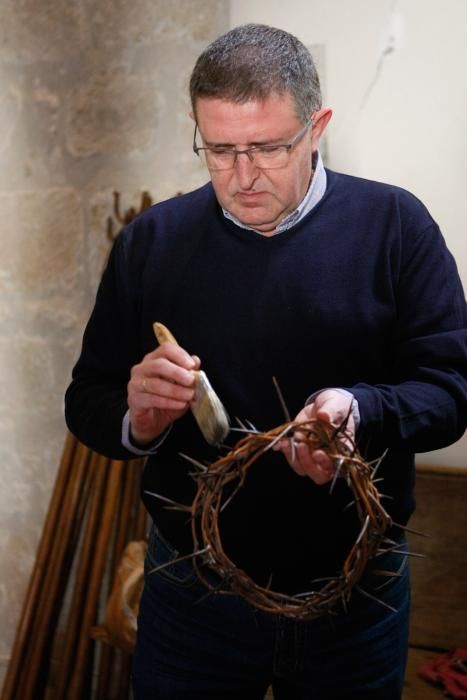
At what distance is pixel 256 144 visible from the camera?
1.37 metres

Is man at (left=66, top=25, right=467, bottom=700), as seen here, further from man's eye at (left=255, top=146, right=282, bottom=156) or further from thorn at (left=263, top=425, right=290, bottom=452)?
thorn at (left=263, top=425, right=290, bottom=452)

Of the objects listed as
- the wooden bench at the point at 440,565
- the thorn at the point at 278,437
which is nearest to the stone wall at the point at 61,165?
the wooden bench at the point at 440,565

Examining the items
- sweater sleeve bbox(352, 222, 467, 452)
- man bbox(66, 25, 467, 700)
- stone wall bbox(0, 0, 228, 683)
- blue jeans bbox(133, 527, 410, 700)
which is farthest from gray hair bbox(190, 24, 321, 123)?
stone wall bbox(0, 0, 228, 683)

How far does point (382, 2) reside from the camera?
2.42m

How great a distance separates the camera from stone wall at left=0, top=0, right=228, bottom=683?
2.65 m

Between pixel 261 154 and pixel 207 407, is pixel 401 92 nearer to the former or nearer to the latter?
pixel 261 154

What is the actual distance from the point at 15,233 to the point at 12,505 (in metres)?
0.86

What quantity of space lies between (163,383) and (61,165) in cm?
164

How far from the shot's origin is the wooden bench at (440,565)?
2404mm

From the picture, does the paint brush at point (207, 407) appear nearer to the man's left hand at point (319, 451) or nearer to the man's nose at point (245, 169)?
the man's left hand at point (319, 451)

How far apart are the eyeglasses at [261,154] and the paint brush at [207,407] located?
280 mm

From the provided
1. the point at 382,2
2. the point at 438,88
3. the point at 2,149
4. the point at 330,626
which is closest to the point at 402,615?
the point at 330,626

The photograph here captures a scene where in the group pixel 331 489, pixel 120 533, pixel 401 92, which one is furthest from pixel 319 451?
pixel 120 533

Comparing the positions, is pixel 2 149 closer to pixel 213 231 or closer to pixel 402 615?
pixel 213 231
